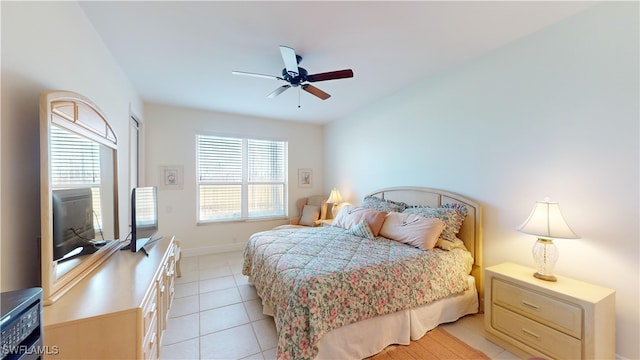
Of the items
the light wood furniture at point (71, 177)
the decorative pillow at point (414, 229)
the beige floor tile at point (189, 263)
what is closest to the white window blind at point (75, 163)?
the light wood furniture at point (71, 177)

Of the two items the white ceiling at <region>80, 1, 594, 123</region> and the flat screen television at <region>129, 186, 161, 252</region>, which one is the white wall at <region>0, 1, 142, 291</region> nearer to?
the white ceiling at <region>80, 1, 594, 123</region>

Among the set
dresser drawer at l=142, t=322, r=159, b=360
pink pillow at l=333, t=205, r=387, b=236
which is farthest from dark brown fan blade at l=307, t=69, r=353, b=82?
dresser drawer at l=142, t=322, r=159, b=360

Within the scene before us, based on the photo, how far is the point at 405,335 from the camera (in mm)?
2018

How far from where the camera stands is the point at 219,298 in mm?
2795

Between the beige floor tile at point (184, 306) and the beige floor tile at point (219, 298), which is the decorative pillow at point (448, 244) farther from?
the beige floor tile at point (184, 306)

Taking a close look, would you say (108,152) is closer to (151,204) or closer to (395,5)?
(151,204)

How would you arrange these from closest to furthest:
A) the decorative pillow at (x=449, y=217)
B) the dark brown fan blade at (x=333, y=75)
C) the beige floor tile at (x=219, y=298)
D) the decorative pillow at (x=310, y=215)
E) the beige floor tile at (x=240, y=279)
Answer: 1. the dark brown fan blade at (x=333, y=75)
2. the decorative pillow at (x=449, y=217)
3. the beige floor tile at (x=219, y=298)
4. the beige floor tile at (x=240, y=279)
5. the decorative pillow at (x=310, y=215)

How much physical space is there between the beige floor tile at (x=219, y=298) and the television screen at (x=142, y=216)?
0.90 meters

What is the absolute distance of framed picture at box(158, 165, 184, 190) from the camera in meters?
4.12

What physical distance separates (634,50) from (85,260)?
3927 millimetres

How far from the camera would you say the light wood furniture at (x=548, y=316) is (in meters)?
1.58

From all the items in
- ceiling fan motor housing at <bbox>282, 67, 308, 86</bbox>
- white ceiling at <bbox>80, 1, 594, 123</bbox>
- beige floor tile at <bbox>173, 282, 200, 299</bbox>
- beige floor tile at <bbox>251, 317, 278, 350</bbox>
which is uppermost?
white ceiling at <bbox>80, 1, 594, 123</bbox>

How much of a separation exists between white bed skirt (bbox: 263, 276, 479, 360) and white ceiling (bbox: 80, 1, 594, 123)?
7.57 ft

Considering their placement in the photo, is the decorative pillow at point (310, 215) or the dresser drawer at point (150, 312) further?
the decorative pillow at point (310, 215)
